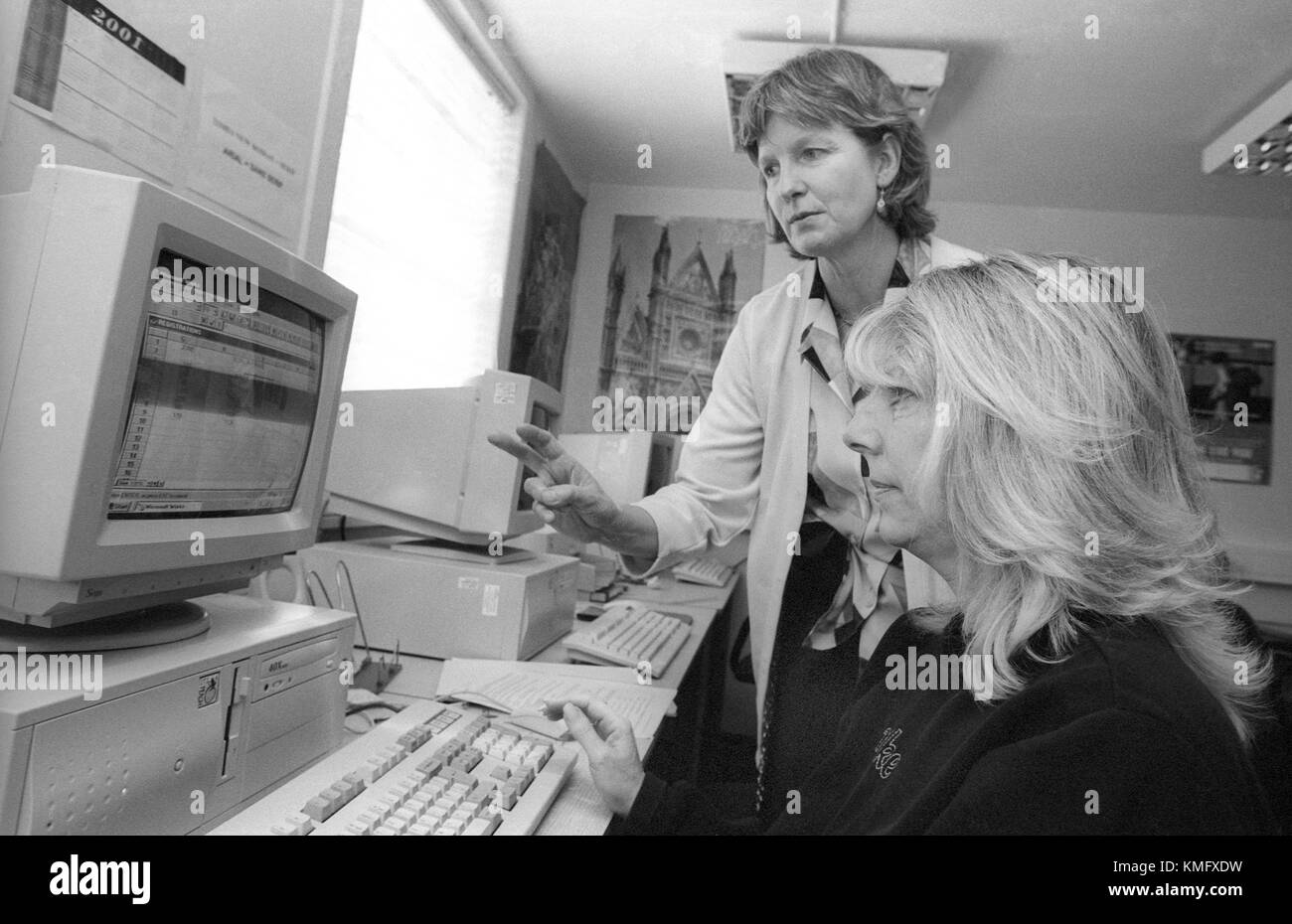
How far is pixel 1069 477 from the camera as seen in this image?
0.62 metres

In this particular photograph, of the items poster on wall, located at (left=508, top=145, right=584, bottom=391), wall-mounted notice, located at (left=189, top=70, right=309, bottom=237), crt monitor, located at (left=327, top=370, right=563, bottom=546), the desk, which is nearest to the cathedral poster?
poster on wall, located at (left=508, top=145, right=584, bottom=391)

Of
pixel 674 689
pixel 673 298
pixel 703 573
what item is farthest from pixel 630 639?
pixel 673 298

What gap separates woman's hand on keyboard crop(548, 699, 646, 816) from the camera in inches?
28.7

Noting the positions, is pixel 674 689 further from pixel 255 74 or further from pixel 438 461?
pixel 255 74

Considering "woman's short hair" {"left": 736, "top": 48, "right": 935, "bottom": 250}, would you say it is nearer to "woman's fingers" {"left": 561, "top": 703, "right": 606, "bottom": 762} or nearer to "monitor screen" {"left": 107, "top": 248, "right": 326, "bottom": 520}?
"monitor screen" {"left": 107, "top": 248, "right": 326, "bottom": 520}

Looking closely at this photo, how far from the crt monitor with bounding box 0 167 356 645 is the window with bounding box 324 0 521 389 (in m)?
1.07

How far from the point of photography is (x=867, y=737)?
33.0 inches

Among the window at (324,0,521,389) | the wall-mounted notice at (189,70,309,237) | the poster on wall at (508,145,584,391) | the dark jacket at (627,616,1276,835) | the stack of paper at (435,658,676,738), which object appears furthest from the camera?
the poster on wall at (508,145,584,391)

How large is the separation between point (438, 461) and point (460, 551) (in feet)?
0.55

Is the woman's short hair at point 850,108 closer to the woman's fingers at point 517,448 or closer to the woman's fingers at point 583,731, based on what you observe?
the woman's fingers at point 517,448

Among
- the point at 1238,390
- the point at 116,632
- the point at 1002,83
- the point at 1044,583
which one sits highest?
the point at 1002,83

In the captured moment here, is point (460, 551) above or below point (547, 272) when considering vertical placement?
below

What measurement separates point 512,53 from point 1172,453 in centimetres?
210
